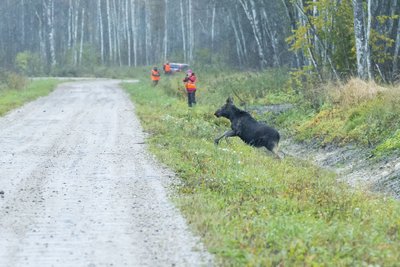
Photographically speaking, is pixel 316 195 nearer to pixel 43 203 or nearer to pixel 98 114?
pixel 43 203

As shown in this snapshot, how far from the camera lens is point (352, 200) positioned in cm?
1028

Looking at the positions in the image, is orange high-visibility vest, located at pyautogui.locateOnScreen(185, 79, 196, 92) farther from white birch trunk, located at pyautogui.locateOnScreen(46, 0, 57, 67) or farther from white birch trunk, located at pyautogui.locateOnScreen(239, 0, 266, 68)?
white birch trunk, located at pyautogui.locateOnScreen(46, 0, 57, 67)

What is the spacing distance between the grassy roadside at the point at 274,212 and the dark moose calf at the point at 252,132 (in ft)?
1.88

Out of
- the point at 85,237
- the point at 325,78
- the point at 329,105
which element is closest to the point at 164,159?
the point at 85,237

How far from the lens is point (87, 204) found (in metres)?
10.0

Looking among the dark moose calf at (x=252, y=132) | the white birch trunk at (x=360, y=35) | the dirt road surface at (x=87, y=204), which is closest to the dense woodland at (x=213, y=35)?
the white birch trunk at (x=360, y=35)

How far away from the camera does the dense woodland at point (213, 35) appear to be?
88.1 feet

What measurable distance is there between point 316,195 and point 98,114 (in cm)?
1618

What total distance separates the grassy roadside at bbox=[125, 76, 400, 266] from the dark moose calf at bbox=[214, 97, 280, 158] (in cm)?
57

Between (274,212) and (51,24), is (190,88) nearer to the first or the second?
(274,212)

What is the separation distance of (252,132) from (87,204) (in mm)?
7797

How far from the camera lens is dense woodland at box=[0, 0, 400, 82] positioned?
26.8m

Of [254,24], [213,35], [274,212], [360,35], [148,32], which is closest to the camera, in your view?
[274,212]

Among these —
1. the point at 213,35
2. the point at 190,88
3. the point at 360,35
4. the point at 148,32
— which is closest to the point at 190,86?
the point at 190,88
